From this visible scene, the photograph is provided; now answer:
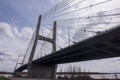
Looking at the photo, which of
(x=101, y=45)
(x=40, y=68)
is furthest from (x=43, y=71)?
(x=101, y=45)

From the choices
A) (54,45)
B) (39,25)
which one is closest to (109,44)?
(54,45)

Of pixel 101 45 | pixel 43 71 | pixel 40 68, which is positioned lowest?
pixel 43 71

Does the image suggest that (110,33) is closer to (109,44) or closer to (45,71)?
(109,44)

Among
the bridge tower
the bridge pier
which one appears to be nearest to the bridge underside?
the bridge tower

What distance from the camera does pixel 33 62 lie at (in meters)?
51.4

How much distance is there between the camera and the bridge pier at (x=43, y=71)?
52.7 meters

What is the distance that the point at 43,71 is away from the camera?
5528cm

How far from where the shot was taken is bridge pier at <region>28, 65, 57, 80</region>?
52.7 m

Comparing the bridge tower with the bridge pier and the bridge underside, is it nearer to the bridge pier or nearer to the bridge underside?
the bridge pier

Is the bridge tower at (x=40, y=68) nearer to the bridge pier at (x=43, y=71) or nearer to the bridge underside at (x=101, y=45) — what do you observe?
the bridge pier at (x=43, y=71)

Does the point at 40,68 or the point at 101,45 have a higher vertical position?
the point at 40,68

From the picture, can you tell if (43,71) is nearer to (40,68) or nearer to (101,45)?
(40,68)

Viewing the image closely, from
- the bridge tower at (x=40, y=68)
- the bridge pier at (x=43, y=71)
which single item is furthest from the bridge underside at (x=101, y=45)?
the bridge pier at (x=43, y=71)

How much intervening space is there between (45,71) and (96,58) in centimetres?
2238
